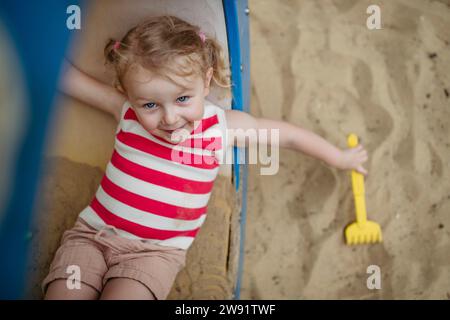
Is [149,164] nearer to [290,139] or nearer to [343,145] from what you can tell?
[290,139]

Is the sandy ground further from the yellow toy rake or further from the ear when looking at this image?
the ear

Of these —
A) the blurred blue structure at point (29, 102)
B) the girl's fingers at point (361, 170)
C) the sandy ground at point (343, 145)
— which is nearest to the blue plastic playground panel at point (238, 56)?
the blurred blue structure at point (29, 102)

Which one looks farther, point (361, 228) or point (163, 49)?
point (361, 228)

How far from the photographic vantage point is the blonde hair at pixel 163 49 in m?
0.80

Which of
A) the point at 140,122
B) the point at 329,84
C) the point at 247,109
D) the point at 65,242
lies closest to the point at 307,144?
the point at 247,109

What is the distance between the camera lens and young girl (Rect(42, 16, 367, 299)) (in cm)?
82

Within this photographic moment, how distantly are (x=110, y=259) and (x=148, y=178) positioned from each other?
0.17m

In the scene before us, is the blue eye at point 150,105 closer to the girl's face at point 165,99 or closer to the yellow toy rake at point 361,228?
the girl's face at point 165,99

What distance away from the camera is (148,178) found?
2.98 feet

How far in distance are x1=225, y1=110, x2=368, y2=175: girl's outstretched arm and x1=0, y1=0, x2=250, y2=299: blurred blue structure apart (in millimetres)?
221

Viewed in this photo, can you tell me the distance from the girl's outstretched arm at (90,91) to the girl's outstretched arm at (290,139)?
0.22m

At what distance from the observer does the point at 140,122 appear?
0.88 meters

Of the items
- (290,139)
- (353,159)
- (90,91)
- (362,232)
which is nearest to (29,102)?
(90,91)

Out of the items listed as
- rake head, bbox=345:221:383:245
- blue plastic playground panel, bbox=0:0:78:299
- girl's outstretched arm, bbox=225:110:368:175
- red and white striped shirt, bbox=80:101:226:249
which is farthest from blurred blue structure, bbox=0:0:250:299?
rake head, bbox=345:221:383:245
